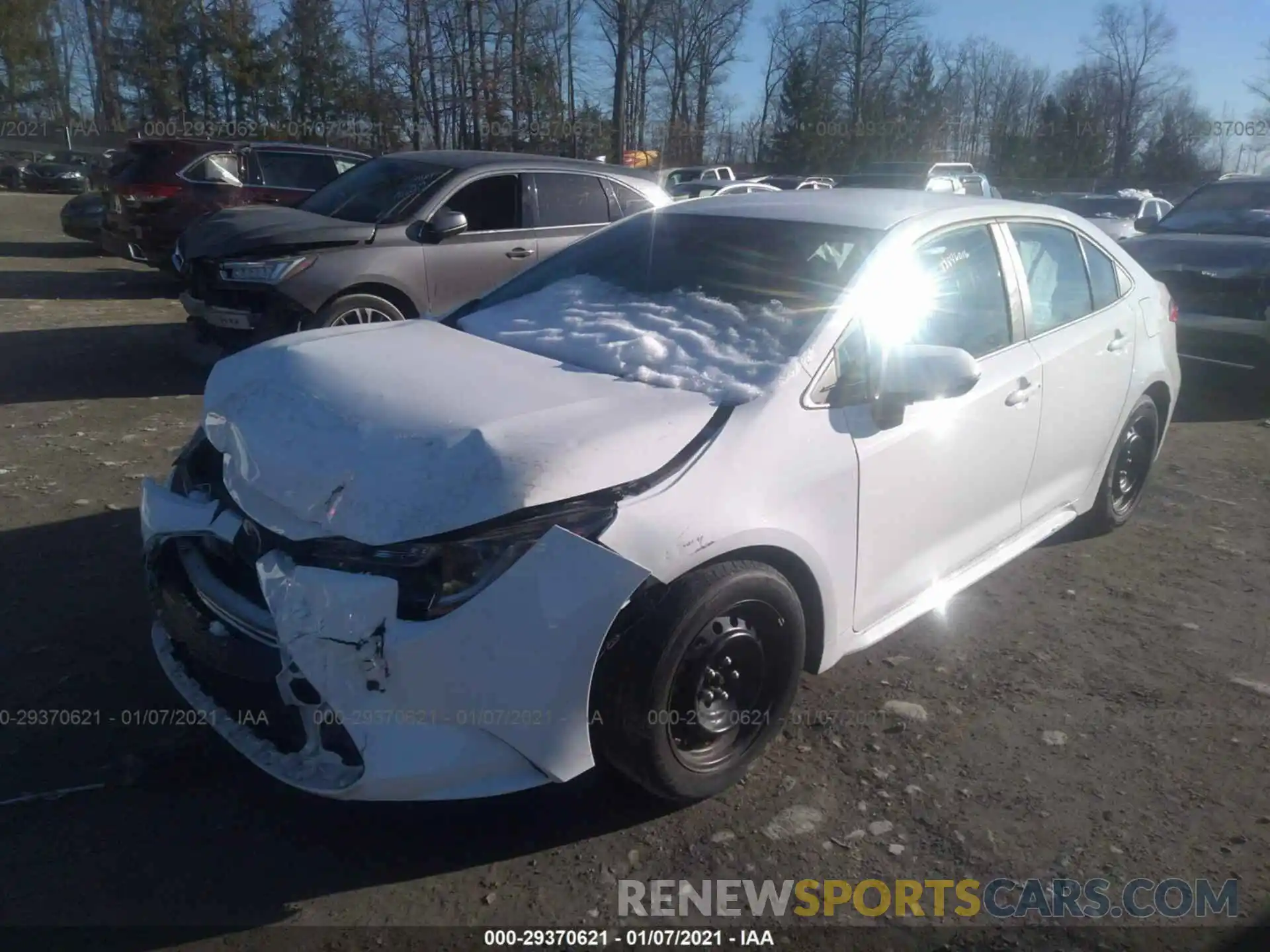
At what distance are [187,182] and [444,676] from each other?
38.2ft

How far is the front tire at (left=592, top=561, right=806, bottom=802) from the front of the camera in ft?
8.64

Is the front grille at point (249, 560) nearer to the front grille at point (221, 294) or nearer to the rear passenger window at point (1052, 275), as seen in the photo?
the rear passenger window at point (1052, 275)

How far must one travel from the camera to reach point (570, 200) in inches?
328

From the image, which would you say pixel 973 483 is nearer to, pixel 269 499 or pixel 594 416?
pixel 594 416

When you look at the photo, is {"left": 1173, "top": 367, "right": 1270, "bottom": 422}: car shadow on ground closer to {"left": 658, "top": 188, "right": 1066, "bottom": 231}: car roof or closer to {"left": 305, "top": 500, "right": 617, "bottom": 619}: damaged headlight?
{"left": 658, "top": 188, "right": 1066, "bottom": 231}: car roof

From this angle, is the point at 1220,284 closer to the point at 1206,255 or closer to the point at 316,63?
the point at 1206,255

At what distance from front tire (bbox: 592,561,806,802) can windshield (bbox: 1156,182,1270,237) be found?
26.6 feet

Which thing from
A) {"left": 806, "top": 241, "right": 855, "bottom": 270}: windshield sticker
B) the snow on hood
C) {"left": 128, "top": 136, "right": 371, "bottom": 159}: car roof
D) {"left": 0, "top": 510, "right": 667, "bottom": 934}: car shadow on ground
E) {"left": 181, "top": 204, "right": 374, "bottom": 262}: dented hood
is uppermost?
{"left": 128, "top": 136, "right": 371, "bottom": 159}: car roof

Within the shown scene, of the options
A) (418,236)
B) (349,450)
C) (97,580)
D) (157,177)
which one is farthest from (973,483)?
(157,177)

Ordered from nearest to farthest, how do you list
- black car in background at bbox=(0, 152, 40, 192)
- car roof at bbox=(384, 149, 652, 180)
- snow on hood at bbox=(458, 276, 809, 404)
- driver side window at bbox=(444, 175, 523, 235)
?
1. snow on hood at bbox=(458, 276, 809, 404)
2. driver side window at bbox=(444, 175, 523, 235)
3. car roof at bbox=(384, 149, 652, 180)
4. black car in background at bbox=(0, 152, 40, 192)

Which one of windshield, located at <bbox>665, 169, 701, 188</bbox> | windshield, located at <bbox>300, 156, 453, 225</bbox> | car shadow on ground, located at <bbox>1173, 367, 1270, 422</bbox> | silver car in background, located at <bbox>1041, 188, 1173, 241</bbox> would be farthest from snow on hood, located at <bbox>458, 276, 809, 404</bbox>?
windshield, located at <bbox>665, 169, 701, 188</bbox>

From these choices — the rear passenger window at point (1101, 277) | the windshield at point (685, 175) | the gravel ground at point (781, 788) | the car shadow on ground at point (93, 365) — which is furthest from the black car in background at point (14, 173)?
the rear passenger window at point (1101, 277)

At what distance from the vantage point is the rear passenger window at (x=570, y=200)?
823 cm

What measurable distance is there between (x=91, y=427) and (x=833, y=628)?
530cm
